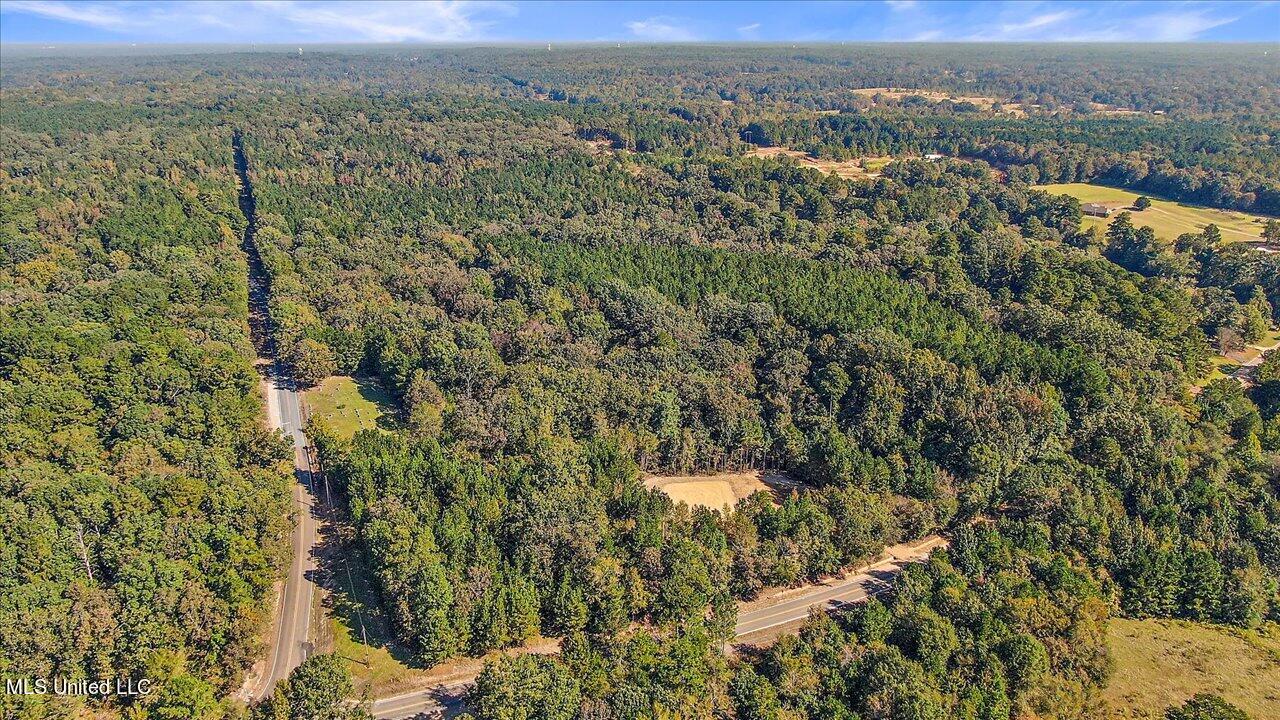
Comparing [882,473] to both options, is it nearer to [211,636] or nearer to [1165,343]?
[1165,343]

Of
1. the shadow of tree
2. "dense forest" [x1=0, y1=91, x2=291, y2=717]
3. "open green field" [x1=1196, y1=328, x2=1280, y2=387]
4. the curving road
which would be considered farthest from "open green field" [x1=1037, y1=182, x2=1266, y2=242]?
"dense forest" [x1=0, y1=91, x2=291, y2=717]

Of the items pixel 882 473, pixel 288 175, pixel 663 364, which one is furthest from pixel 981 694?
pixel 288 175

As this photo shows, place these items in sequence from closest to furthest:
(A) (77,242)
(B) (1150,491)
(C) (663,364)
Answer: (B) (1150,491) → (C) (663,364) → (A) (77,242)

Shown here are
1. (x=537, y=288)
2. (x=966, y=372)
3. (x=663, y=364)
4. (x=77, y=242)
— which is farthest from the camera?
Result: (x=77, y=242)

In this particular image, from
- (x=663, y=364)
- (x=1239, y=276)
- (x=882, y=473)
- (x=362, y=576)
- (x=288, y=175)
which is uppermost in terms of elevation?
(x=288, y=175)

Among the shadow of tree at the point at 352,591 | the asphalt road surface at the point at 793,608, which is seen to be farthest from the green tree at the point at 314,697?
the shadow of tree at the point at 352,591

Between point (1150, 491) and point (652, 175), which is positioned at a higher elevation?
point (652, 175)

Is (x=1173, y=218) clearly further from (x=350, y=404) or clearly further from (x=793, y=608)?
(x=350, y=404)
